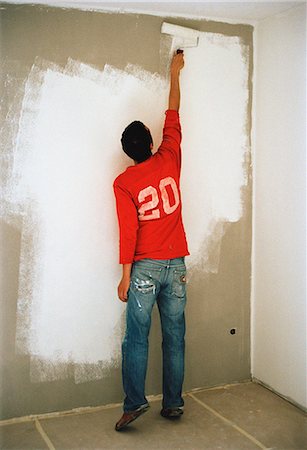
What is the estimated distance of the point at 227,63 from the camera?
3.21m

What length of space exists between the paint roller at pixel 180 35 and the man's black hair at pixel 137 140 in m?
0.64

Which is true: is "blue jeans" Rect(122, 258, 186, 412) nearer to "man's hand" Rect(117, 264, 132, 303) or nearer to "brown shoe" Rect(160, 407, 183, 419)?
"man's hand" Rect(117, 264, 132, 303)

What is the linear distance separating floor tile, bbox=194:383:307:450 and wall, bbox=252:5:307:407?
0.09m

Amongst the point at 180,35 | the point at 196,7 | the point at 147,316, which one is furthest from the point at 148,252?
the point at 196,7

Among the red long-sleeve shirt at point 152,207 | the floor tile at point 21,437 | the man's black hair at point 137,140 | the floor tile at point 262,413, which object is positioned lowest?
the floor tile at point 21,437

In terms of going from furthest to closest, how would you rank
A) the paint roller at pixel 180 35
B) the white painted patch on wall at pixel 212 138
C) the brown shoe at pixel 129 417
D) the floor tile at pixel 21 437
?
1. the white painted patch on wall at pixel 212 138
2. the paint roller at pixel 180 35
3. the brown shoe at pixel 129 417
4. the floor tile at pixel 21 437

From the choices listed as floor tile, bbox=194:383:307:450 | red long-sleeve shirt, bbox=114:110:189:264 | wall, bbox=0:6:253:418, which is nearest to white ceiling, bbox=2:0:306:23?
wall, bbox=0:6:253:418

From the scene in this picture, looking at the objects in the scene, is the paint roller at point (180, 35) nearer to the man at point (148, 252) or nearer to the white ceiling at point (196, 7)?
the white ceiling at point (196, 7)

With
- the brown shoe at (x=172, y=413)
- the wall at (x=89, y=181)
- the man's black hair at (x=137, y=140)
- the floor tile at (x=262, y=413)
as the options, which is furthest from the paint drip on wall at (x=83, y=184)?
the floor tile at (x=262, y=413)

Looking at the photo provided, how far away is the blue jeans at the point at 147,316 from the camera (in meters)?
2.74

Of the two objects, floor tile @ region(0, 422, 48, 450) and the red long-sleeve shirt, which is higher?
the red long-sleeve shirt

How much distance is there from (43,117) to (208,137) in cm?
99

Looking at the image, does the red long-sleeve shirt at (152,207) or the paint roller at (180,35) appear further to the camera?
the paint roller at (180,35)

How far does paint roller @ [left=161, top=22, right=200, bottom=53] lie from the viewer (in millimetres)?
2977
